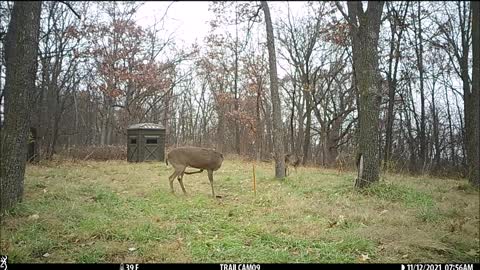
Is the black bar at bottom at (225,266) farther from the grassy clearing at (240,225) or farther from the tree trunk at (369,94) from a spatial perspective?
the tree trunk at (369,94)

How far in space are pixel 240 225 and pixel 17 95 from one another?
157 inches

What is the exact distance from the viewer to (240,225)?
17.5 ft

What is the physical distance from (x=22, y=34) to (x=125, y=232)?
11.5 ft

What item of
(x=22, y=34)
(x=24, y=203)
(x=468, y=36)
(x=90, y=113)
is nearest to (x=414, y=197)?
(x=24, y=203)

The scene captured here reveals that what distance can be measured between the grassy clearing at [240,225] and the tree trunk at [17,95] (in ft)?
1.53

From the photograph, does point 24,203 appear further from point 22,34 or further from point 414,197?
point 414,197

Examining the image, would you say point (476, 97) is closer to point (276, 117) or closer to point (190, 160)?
point (276, 117)

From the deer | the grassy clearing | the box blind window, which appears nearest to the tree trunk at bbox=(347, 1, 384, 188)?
the grassy clearing

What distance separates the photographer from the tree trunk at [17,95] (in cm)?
561

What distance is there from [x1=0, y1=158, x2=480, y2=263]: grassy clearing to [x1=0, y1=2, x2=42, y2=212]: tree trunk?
467mm

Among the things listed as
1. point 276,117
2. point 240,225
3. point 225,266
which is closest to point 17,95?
point 240,225
